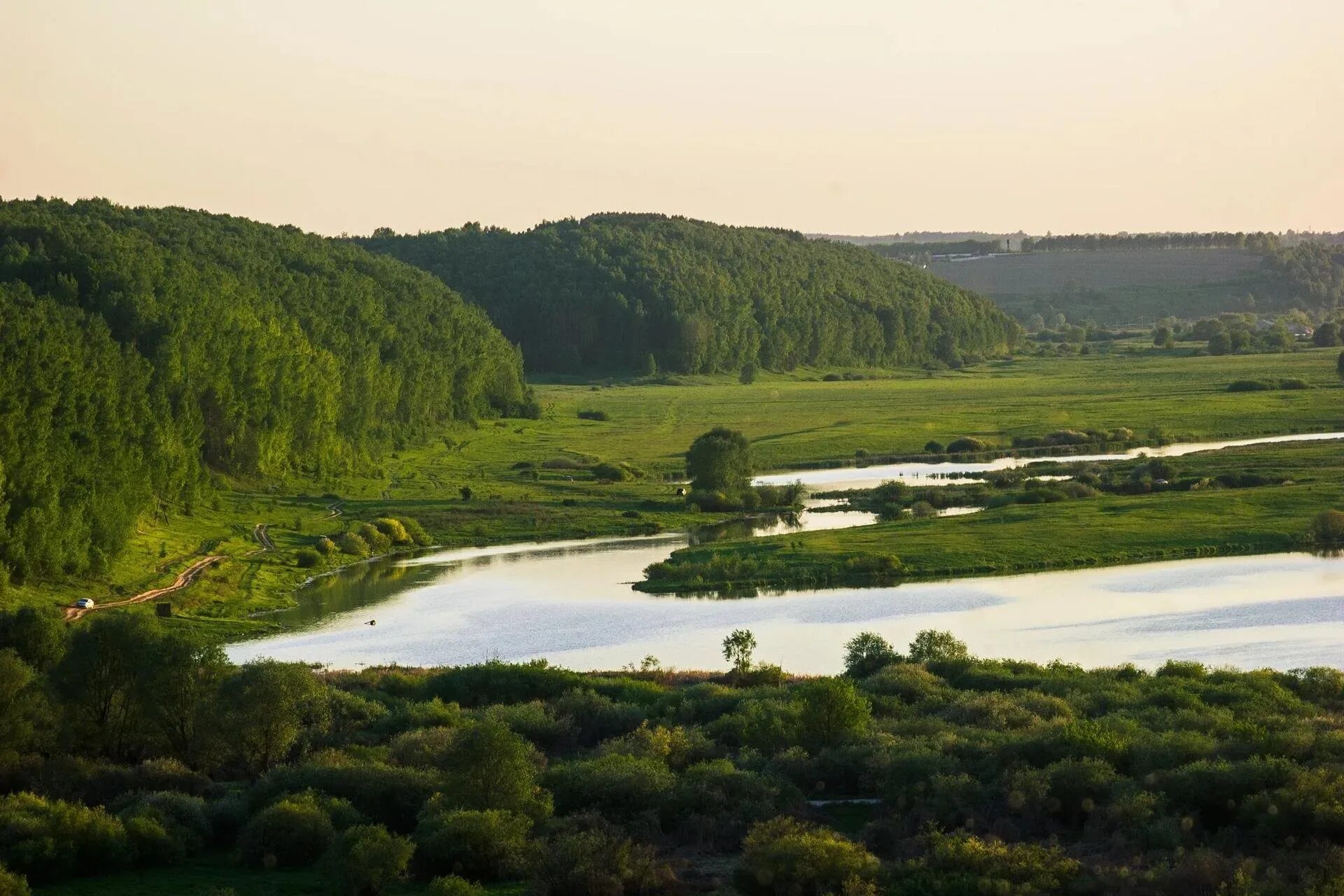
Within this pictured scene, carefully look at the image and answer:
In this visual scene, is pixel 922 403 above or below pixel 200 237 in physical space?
below

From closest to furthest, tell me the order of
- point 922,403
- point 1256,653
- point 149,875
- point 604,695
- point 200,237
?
point 149,875 < point 604,695 < point 1256,653 < point 200,237 < point 922,403

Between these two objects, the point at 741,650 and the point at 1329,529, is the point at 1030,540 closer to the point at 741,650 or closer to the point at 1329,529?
the point at 1329,529

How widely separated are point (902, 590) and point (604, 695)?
79.9 feet

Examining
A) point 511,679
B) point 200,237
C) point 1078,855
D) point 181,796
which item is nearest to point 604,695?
point 511,679

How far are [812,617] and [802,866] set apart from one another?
34.0 meters

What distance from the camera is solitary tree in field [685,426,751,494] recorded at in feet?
278

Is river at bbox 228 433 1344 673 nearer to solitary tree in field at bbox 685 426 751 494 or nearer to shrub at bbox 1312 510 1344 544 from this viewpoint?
shrub at bbox 1312 510 1344 544

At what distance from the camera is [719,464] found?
278ft

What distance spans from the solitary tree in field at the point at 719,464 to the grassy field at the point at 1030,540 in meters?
12.9

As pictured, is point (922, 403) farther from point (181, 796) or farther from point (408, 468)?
point (181, 796)

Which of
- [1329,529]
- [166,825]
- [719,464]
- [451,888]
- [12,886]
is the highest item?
[719,464]

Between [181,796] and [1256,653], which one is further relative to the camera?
[1256,653]

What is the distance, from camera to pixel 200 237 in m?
128

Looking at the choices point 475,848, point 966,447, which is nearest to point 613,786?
point 475,848
